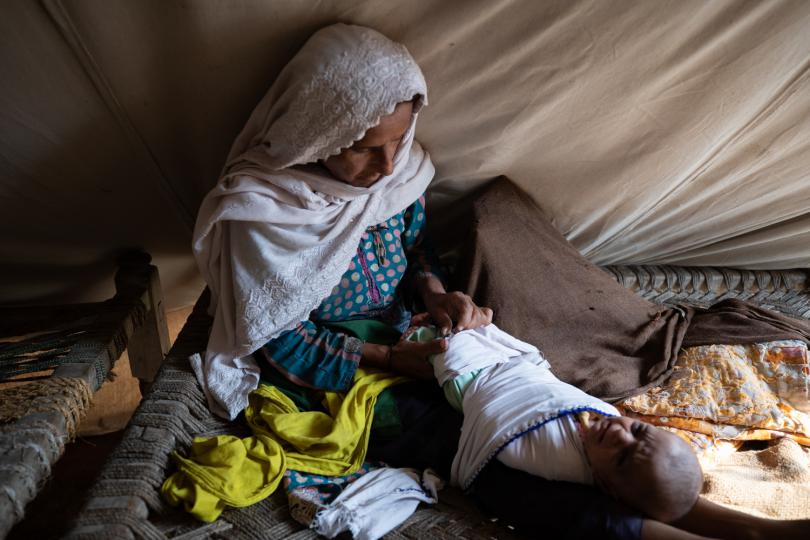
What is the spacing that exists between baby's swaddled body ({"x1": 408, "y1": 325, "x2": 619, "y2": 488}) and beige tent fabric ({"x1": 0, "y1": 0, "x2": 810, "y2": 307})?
17.6 inches

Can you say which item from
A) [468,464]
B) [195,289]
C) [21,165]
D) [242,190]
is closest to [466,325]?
[468,464]

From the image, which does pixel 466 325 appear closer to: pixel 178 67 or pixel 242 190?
pixel 242 190

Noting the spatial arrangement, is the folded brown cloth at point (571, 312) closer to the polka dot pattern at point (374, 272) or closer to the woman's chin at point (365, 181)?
the polka dot pattern at point (374, 272)

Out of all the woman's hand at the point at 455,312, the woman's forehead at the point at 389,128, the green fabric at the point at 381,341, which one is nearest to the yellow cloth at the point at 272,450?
the green fabric at the point at 381,341

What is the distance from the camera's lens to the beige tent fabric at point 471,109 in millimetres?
920

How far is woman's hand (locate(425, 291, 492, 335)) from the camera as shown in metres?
1.09

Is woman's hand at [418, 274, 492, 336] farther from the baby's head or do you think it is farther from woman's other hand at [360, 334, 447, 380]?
the baby's head

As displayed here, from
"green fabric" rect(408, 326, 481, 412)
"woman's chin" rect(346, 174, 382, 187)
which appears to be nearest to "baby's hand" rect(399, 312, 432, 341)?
"green fabric" rect(408, 326, 481, 412)

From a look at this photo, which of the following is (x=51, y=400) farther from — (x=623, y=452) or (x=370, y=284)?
(x=623, y=452)

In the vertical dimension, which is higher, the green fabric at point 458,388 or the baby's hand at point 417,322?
the baby's hand at point 417,322

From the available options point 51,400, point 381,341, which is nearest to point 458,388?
point 381,341

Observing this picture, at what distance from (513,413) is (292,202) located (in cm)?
50

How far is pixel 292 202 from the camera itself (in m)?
0.98

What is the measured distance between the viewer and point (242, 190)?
94 cm
